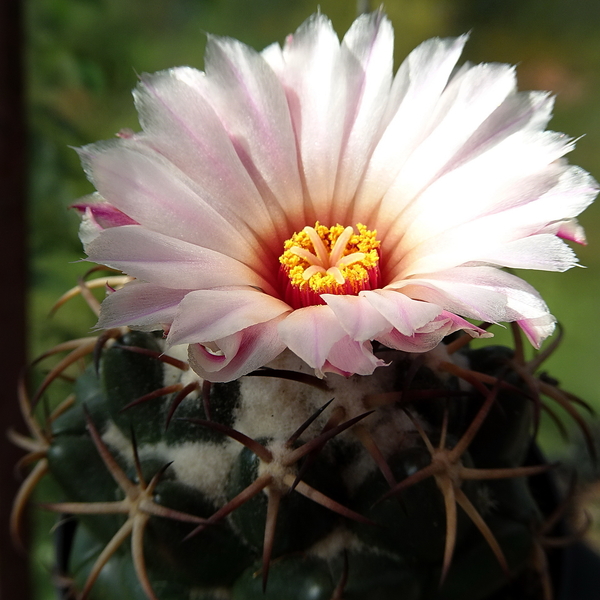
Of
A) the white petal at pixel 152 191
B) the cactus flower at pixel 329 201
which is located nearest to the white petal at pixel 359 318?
the cactus flower at pixel 329 201

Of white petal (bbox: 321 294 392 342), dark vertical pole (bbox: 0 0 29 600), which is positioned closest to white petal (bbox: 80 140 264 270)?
white petal (bbox: 321 294 392 342)

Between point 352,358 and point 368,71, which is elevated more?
point 368,71

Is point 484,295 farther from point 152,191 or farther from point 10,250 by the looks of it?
point 10,250

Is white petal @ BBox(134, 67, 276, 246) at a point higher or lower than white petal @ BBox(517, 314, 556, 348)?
higher

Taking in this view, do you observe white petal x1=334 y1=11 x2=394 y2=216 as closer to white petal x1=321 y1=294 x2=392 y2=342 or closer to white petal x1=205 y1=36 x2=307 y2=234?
white petal x1=205 y1=36 x2=307 y2=234

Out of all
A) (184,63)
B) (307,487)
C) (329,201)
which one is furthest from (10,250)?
(307,487)

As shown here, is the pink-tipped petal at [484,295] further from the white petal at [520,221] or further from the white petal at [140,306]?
the white petal at [140,306]
